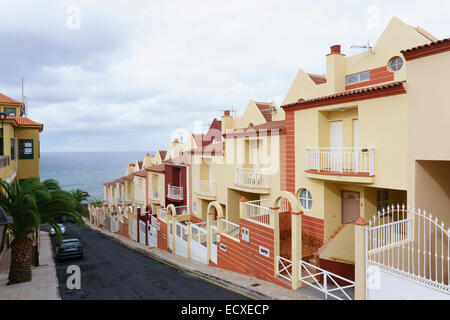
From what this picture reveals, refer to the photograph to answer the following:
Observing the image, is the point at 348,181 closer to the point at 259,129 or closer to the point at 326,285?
the point at 326,285

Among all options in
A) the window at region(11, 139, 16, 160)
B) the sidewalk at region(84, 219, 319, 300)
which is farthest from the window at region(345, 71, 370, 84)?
the window at region(11, 139, 16, 160)

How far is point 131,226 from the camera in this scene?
35.1 m

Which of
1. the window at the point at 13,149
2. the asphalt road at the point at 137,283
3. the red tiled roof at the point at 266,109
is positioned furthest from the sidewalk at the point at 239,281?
the window at the point at 13,149

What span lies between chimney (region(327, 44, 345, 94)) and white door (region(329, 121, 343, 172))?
3546 millimetres

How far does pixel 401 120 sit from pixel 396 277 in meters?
5.58

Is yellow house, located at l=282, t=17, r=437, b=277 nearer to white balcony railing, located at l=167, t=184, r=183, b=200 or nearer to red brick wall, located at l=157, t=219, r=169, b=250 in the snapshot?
red brick wall, located at l=157, t=219, r=169, b=250

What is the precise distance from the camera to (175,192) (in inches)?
1036

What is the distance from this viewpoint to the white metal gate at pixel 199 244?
17.7 m

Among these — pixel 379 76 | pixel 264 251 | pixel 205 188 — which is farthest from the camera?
pixel 205 188

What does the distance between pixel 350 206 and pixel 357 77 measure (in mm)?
7480

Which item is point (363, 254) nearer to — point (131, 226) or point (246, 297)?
point (246, 297)

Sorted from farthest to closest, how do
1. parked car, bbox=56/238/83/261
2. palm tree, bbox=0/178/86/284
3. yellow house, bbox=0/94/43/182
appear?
yellow house, bbox=0/94/43/182
parked car, bbox=56/238/83/261
palm tree, bbox=0/178/86/284

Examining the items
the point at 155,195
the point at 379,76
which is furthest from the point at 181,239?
the point at 379,76

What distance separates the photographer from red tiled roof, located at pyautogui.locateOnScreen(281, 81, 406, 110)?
10477mm
